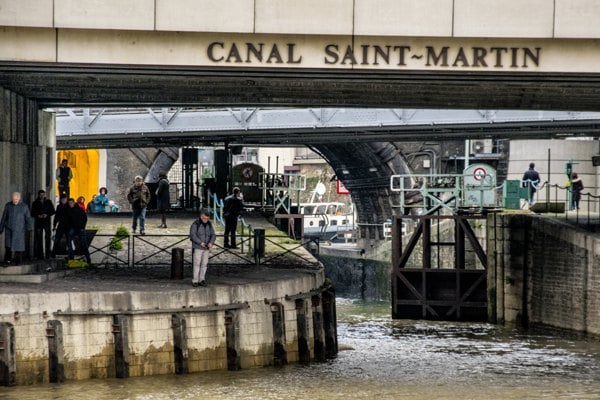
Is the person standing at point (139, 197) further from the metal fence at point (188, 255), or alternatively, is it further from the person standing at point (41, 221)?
the person standing at point (41, 221)

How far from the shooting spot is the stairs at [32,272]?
34.9m

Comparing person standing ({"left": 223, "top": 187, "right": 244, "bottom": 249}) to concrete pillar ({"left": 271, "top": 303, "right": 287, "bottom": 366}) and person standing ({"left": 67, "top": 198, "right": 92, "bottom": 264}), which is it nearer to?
person standing ({"left": 67, "top": 198, "right": 92, "bottom": 264})

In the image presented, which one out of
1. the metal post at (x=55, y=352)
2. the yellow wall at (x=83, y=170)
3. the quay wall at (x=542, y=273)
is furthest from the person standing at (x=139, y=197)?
the yellow wall at (x=83, y=170)

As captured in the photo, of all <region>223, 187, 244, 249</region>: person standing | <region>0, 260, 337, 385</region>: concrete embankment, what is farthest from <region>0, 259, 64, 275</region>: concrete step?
<region>223, 187, 244, 249</region>: person standing

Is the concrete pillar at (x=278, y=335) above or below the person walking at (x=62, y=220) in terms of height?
below

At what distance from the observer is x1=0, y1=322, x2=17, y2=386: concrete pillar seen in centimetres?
3041

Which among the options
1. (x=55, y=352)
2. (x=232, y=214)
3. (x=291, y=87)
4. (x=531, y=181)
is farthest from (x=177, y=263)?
(x=531, y=181)

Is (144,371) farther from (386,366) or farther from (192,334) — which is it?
(386,366)

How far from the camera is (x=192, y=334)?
33.1 m

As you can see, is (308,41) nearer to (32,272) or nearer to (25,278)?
(25,278)

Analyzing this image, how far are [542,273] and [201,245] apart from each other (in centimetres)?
1735

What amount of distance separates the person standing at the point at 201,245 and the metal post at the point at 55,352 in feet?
13.9

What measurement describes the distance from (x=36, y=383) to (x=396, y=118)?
31984mm

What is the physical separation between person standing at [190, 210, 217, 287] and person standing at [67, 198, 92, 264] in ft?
19.7
